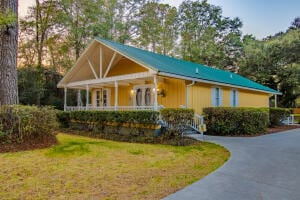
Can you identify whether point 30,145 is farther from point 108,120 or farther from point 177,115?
point 177,115

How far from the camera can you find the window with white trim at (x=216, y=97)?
14594 millimetres

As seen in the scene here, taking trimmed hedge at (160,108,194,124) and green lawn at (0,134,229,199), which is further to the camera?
trimmed hedge at (160,108,194,124)

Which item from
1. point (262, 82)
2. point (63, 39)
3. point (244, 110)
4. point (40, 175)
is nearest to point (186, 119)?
point (244, 110)

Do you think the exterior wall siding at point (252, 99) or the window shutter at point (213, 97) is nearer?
the window shutter at point (213, 97)

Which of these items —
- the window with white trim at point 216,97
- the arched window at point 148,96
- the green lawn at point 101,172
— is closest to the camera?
the green lawn at point 101,172

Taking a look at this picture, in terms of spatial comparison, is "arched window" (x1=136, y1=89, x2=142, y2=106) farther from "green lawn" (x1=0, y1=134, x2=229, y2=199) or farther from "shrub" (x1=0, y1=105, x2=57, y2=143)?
"green lawn" (x1=0, y1=134, x2=229, y2=199)

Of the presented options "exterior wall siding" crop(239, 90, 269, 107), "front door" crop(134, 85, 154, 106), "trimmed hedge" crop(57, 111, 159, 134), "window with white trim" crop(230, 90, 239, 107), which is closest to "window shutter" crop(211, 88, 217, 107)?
"window with white trim" crop(230, 90, 239, 107)

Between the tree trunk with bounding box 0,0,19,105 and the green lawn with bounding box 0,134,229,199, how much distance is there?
9.90ft

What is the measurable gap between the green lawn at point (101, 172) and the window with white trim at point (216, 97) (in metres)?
7.28

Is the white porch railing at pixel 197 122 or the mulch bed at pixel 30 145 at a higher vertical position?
the white porch railing at pixel 197 122

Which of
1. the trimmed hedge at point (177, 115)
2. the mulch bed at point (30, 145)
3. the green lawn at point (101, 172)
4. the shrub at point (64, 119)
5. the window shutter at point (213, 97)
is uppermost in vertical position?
the window shutter at point (213, 97)

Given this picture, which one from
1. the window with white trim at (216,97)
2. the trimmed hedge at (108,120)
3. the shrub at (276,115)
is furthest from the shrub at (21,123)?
the shrub at (276,115)

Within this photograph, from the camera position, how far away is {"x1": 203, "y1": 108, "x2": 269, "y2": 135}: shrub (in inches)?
452

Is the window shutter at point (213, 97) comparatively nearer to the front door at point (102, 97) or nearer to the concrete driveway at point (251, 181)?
the front door at point (102, 97)
